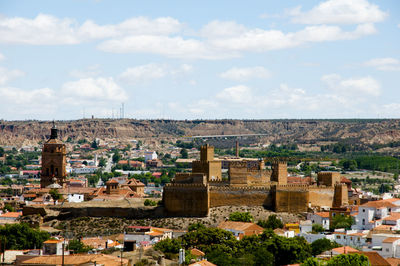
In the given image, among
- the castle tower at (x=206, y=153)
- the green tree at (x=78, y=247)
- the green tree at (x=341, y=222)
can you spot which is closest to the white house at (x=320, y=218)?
the green tree at (x=341, y=222)

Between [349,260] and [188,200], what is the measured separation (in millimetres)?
28789

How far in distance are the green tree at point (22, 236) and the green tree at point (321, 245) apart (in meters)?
19.9

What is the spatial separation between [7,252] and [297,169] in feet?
394

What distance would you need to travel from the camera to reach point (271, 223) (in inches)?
2936

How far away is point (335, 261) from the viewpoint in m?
51.9

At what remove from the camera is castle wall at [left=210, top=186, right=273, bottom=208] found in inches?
3140

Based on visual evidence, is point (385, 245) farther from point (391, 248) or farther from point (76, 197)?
point (76, 197)

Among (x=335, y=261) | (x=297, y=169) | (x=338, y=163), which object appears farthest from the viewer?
(x=338, y=163)

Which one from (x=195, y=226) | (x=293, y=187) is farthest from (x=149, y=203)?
(x=293, y=187)

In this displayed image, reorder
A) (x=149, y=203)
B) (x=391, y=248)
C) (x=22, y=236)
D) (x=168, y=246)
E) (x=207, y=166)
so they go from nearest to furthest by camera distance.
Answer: (x=391, y=248)
(x=168, y=246)
(x=22, y=236)
(x=149, y=203)
(x=207, y=166)

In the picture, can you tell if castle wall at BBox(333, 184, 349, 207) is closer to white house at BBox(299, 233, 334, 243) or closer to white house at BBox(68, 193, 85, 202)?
white house at BBox(299, 233, 334, 243)

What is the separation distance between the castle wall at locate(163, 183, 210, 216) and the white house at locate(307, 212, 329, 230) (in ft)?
28.9

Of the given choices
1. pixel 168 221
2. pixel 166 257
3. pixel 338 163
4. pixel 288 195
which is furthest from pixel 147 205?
pixel 338 163

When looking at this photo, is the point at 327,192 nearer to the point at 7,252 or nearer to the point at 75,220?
the point at 75,220
